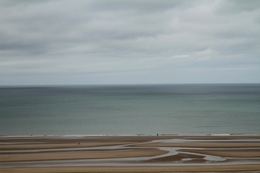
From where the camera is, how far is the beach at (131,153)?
1106 inches

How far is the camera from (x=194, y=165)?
28812mm

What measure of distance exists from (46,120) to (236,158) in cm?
4986

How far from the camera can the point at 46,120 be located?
2800 inches

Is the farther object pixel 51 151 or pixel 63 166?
pixel 51 151

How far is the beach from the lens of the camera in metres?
28.1

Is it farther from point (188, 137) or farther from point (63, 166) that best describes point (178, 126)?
point (63, 166)

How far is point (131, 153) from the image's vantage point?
34.0 m

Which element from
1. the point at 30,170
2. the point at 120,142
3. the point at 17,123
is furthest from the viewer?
the point at 17,123

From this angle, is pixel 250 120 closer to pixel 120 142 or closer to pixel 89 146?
pixel 120 142

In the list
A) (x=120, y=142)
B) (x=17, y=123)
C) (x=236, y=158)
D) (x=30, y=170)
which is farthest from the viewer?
(x=17, y=123)

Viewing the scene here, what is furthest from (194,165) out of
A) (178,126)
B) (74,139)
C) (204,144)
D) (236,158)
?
(178,126)

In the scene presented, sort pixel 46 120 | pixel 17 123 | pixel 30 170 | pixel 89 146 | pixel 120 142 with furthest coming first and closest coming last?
pixel 46 120 < pixel 17 123 < pixel 120 142 < pixel 89 146 < pixel 30 170

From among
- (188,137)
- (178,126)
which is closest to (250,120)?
(178,126)

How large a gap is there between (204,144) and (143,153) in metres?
9.54
